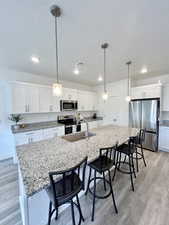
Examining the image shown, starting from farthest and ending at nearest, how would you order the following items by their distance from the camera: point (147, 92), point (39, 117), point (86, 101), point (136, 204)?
point (86, 101)
point (39, 117)
point (147, 92)
point (136, 204)

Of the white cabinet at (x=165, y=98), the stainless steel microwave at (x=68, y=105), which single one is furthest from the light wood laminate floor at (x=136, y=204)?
the stainless steel microwave at (x=68, y=105)

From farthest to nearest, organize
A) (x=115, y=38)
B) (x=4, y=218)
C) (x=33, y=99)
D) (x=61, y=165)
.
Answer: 1. (x=33, y=99)
2. (x=115, y=38)
3. (x=4, y=218)
4. (x=61, y=165)

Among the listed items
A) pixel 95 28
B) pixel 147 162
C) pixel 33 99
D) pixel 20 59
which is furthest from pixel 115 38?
pixel 147 162

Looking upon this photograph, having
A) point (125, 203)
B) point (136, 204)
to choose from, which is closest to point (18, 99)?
point (125, 203)

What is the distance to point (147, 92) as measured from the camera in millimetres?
3797

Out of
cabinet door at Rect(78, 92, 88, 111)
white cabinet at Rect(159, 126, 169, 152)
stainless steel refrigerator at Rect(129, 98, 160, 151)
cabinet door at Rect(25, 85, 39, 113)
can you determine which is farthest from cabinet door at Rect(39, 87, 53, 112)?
white cabinet at Rect(159, 126, 169, 152)

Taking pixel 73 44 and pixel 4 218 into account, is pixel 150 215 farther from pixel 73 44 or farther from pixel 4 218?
pixel 73 44

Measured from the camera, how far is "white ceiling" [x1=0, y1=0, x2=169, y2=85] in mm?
1358

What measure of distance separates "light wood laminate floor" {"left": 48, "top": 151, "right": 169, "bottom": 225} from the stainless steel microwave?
9.46 ft

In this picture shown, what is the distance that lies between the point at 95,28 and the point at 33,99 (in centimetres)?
270

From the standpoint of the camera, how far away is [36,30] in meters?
1.72

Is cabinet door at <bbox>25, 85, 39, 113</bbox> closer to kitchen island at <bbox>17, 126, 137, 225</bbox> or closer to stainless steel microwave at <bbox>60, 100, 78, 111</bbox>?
stainless steel microwave at <bbox>60, 100, 78, 111</bbox>

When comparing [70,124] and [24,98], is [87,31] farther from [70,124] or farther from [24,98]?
[70,124]

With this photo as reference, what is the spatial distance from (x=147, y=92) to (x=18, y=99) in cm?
426
